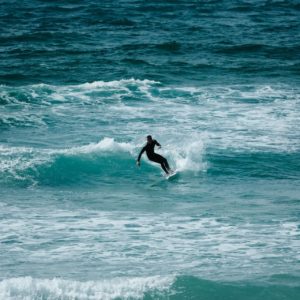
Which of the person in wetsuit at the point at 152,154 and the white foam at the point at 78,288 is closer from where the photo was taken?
the white foam at the point at 78,288

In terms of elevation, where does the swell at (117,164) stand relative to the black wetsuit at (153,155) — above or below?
below

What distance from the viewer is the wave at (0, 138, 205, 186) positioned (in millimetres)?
21844

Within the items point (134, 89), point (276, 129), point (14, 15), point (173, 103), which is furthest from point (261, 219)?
point (14, 15)

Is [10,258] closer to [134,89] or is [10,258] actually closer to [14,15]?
[134,89]

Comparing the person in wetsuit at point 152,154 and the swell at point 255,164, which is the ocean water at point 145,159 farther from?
the person in wetsuit at point 152,154

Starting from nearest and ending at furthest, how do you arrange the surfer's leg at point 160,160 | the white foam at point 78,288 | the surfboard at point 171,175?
the white foam at point 78,288 → the surfer's leg at point 160,160 → the surfboard at point 171,175

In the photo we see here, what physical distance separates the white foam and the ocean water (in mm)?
30

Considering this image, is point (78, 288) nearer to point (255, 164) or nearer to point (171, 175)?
point (171, 175)

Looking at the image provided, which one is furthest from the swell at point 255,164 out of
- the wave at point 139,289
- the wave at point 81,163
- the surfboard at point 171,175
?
the wave at point 139,289

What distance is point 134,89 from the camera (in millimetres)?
31406

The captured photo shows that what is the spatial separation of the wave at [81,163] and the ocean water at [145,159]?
0.05 meters

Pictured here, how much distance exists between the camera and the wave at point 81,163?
71.7ft

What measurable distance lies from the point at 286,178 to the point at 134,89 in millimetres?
10950

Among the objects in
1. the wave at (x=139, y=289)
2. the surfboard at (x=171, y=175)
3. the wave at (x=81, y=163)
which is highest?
the wave at (x=81, y=163)
